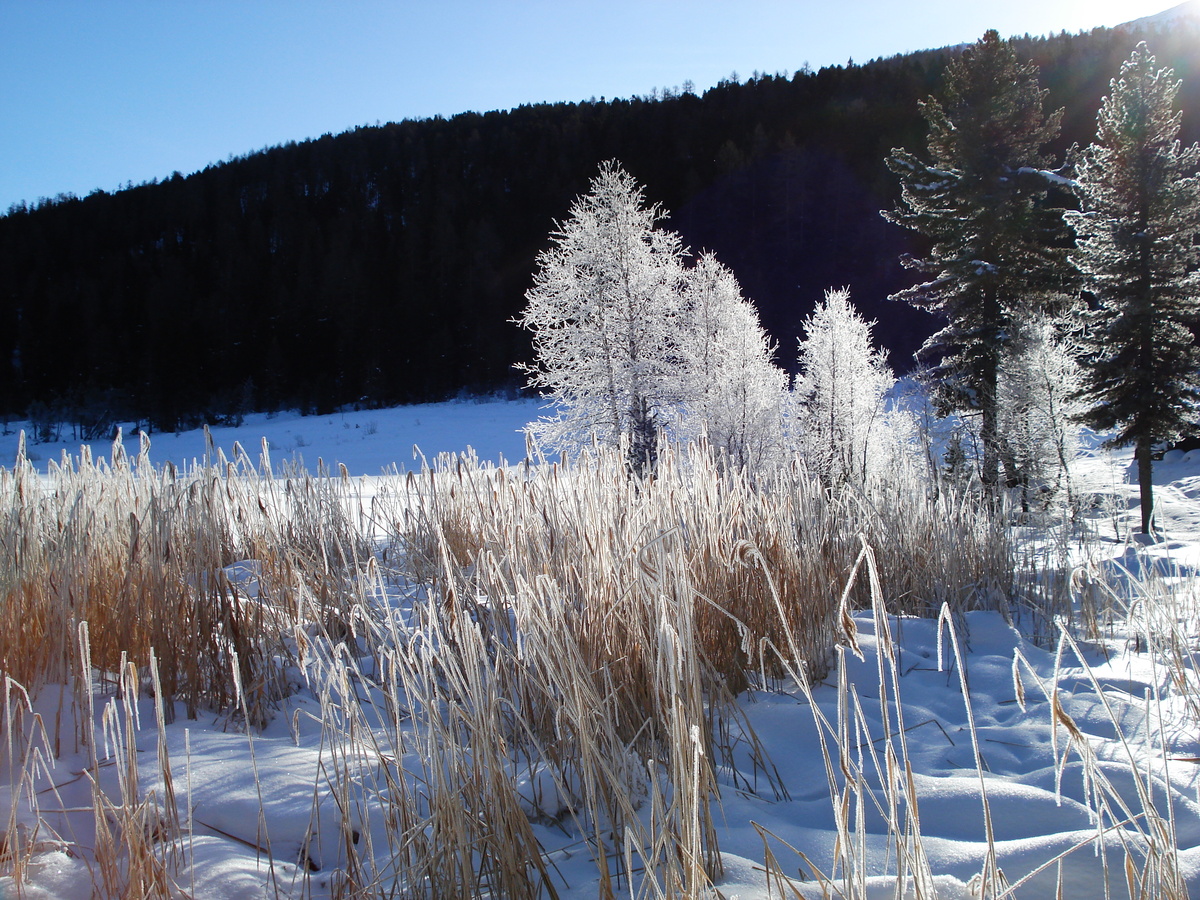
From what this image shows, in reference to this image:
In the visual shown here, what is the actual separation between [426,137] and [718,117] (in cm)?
2787

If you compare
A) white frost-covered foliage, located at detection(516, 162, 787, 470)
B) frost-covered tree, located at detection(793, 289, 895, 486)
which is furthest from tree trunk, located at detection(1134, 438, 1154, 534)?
white frost-covered foliage, located at detection(516, 162, 787, 470)

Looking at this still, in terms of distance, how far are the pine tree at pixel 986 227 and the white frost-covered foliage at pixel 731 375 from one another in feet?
18.2

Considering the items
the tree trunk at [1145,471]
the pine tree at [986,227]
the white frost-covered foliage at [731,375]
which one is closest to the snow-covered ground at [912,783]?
the white frost-covered foliage at [731,375]

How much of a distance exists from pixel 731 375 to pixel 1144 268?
31.3 ft

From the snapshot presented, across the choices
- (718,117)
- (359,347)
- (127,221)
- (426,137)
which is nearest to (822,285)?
(718,117)

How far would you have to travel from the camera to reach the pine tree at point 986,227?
17016 mm

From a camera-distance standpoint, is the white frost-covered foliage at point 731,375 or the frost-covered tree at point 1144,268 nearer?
the white frost-covered foliage at point 731,375

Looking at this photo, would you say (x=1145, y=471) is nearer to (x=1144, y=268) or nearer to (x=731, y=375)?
(x=1144, y=268)

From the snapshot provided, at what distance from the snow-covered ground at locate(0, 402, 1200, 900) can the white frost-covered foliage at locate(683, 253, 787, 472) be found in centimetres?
1056

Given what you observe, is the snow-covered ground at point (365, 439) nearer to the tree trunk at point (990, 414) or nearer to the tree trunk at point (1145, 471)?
the tree trunk at point (990, 414)

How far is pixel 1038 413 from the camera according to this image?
16016 mm

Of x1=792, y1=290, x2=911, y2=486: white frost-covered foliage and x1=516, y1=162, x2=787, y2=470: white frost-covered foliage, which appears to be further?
x1=516, y1=162, x2=787, y2=470: white frost-covered foliage

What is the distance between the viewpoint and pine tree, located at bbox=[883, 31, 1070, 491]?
17016mm

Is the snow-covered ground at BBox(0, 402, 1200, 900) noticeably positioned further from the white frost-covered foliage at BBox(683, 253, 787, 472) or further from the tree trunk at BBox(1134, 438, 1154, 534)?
the tree trunk at BBox(1134, 438, 1154, 534)
